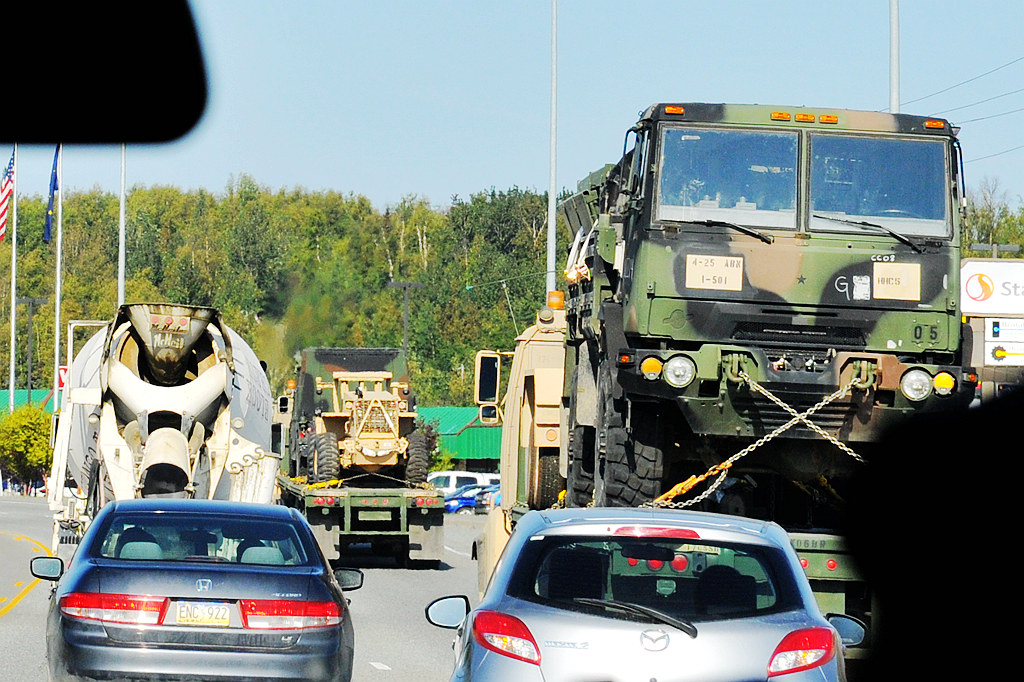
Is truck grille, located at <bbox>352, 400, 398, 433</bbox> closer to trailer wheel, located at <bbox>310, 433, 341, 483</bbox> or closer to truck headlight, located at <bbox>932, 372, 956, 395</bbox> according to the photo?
trailer wheel, located at <bbox>310, 433, 341, 483</bbox>

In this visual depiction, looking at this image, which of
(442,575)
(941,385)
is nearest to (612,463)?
(941,385)

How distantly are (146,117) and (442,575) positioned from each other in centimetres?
1901

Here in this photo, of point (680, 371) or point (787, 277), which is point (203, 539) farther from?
point (787, 277)

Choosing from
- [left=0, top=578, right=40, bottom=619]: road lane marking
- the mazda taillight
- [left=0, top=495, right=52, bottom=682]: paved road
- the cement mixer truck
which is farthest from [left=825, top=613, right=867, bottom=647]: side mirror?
[left=0, top=578, right=40, bottom=619]: road lane marking

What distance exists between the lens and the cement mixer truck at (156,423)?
17922 millimetres

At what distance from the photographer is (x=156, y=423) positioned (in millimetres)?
18391

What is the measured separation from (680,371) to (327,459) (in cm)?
1735

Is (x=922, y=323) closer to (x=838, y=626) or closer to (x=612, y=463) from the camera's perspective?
(x=612, y=463)

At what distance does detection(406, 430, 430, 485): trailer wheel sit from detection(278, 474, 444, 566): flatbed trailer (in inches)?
75.8

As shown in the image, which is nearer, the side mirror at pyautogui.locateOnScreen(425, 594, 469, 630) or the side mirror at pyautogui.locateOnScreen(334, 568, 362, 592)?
the side mirror at pyautogui.locateOnScreen(425, 594, 469, 630)

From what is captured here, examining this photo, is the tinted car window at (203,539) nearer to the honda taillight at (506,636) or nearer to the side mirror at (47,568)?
the side mirror at (47,568)

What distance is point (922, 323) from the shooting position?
11945mm

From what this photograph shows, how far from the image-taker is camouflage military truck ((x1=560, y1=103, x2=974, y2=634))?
39.0ft

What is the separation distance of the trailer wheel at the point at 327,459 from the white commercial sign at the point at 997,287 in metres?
16.9
